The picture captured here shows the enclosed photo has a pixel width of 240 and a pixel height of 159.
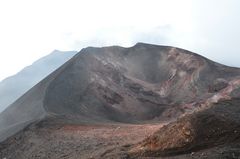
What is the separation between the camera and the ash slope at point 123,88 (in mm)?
43969

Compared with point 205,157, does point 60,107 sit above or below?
below

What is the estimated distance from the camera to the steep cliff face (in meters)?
43.9

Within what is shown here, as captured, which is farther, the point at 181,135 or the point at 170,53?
the point at 170,53

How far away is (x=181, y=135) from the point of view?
21.0 metres

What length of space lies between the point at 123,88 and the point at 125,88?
33 cm

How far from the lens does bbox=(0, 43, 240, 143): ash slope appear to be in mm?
43969

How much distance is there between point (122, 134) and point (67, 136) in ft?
12.2

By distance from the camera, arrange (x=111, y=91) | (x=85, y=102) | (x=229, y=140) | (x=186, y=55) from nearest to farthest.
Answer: (x=229, y=140), (x=85, y=102), (x=111, y=91), (x=186, y=55)

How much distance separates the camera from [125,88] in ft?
172

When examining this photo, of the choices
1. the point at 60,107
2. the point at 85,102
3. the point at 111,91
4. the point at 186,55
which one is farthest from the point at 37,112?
the point at 186,55

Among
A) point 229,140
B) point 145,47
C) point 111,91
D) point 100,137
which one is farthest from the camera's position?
point 145,47

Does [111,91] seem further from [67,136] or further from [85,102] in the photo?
[67,136]

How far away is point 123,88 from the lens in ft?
172

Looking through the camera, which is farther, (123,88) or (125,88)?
(125,88)
